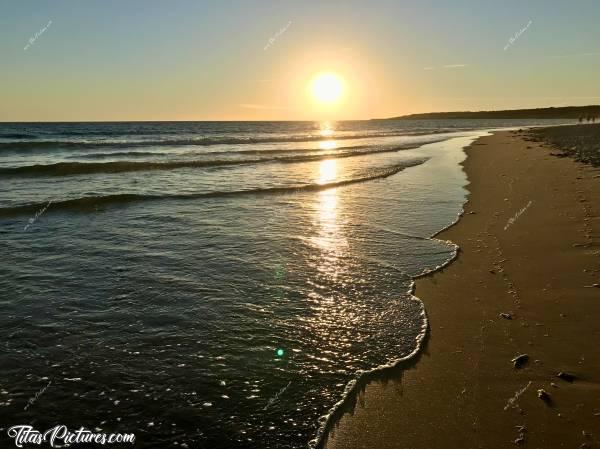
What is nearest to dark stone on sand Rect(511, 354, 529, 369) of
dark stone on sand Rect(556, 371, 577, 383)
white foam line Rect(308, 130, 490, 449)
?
dark stone on sand Rect(556, 371, 577, 383)

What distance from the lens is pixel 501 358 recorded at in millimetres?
4242

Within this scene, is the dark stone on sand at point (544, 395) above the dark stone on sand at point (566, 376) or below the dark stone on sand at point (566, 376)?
below

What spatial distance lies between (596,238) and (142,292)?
8.01 meters

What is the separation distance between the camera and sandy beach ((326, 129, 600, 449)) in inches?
128

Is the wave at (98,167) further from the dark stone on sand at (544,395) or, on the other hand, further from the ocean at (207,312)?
the dark stone on sand at (544,395)

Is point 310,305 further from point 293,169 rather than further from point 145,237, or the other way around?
point 293,169

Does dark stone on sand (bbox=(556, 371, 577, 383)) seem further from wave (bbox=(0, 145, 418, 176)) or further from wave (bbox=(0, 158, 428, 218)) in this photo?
wave (bbox=(0, 145, 418, 176))

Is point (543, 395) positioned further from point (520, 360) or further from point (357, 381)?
point (357, 381)

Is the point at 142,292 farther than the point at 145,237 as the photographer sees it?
No

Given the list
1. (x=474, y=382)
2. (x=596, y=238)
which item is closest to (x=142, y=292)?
(x=474, y=382)

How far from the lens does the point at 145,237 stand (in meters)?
9.15

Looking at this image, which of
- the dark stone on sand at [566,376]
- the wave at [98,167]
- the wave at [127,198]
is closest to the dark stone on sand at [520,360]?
the dark stone on sand at [566,376]

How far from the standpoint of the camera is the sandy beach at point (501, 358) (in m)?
3.26

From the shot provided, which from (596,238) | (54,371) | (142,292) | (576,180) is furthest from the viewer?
(576,180)
